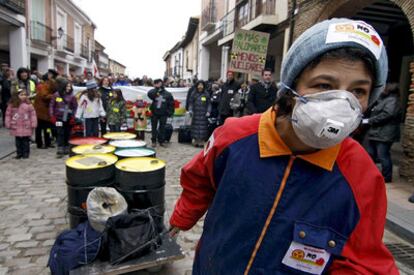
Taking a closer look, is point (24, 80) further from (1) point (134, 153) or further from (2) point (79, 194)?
(2) point (79, 194)

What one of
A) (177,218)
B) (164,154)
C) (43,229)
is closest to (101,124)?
(164,154)

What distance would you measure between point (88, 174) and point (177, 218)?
81.4 inches

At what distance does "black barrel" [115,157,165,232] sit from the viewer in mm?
3412

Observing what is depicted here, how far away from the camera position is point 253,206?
126 centimetres

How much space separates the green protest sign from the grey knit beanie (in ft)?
26.2

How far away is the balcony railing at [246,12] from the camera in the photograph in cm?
1376

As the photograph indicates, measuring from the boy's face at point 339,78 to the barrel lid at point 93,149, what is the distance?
3.44 metres

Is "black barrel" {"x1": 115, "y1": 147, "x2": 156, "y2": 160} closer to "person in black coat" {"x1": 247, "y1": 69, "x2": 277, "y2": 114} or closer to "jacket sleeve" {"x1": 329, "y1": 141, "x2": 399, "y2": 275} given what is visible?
"jacket sleeve" {"x1": 329, "y1": 141, "x2": 399, "y2": 275}

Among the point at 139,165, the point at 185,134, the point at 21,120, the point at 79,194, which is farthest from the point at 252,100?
the point at 79,194

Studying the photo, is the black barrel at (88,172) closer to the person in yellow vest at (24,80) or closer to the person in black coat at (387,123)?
the person in black coat at (387,123)

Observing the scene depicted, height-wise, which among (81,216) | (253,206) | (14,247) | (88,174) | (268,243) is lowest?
(14,247)

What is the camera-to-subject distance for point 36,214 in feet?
15.4

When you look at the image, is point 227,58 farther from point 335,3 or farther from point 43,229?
point 43,229

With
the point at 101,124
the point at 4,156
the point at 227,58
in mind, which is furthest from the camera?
the point at 227,58
